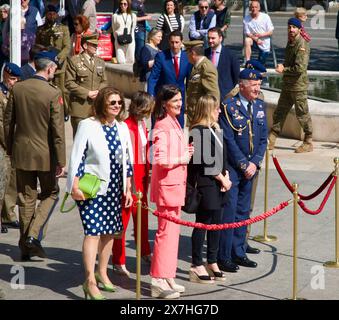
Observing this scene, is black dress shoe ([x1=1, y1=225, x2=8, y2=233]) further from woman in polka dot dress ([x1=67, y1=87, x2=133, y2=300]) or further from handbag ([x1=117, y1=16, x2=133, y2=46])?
handbag ([x1=117, y1=16, x2=133, y2=46])

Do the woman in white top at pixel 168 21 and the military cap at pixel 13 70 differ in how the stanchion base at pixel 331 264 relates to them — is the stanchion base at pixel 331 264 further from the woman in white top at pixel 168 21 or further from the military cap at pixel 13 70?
the woman in white top at pixel 168 21

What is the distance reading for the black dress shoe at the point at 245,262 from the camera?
413 inches

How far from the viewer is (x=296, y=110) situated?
617 inches

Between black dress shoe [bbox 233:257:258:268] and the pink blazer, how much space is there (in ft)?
4.18

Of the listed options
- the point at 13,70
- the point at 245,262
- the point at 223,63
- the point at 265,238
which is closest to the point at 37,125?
the point at 13,70

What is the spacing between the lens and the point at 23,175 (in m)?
10.6

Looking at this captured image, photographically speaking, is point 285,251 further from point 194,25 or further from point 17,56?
point 194,25

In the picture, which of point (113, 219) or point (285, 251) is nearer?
point (113, 219)

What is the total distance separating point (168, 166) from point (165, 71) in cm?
452

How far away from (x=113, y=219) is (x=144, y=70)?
6577 millimetres

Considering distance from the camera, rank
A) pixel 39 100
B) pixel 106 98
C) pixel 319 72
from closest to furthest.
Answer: pixel 106 98 < pixel 39 100 < pixel 319 72

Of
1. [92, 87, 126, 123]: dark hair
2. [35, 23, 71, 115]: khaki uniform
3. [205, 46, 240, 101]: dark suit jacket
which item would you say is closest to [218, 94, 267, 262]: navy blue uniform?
[92, 87, 126, 123]: dark hair

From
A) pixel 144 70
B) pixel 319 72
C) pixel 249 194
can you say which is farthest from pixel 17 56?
pixel 319 72

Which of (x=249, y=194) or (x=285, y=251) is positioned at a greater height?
(x=249, y=194)
